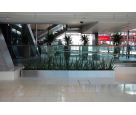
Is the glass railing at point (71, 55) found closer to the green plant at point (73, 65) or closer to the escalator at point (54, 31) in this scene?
the green plant at point (73, 65)

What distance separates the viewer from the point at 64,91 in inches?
311

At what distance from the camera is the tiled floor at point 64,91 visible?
692cm

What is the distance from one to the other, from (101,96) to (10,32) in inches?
396

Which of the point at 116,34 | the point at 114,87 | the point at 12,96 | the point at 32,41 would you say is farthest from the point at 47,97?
the point at 116,34

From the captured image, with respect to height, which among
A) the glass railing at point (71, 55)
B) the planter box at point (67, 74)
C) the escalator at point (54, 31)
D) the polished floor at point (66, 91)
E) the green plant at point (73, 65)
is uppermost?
the escalator at point (54, 31)

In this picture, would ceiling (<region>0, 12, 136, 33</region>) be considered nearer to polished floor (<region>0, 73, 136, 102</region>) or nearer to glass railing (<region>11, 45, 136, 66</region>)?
glass railing (<region>11, 45, 136, 66</region>)

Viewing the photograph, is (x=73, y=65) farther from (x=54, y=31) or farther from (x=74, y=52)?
(x=54, y=31)

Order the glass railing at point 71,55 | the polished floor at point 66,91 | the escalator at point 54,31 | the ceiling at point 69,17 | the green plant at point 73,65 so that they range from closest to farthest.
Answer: the polished floor at point 66,91 → the ceiling at point 69,17 → the green plant at point 73,65 → the glass railing at point 71,55 → the escalator at point 54,31

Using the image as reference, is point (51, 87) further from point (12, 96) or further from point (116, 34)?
point (116, 34)

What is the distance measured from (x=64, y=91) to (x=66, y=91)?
Result: 0.06 metres

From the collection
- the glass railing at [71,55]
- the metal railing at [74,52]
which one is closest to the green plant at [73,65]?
the glass railing at [71,55]

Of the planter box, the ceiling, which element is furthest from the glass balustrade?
the ceiling

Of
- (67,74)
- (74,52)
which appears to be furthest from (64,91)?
(74,52)
